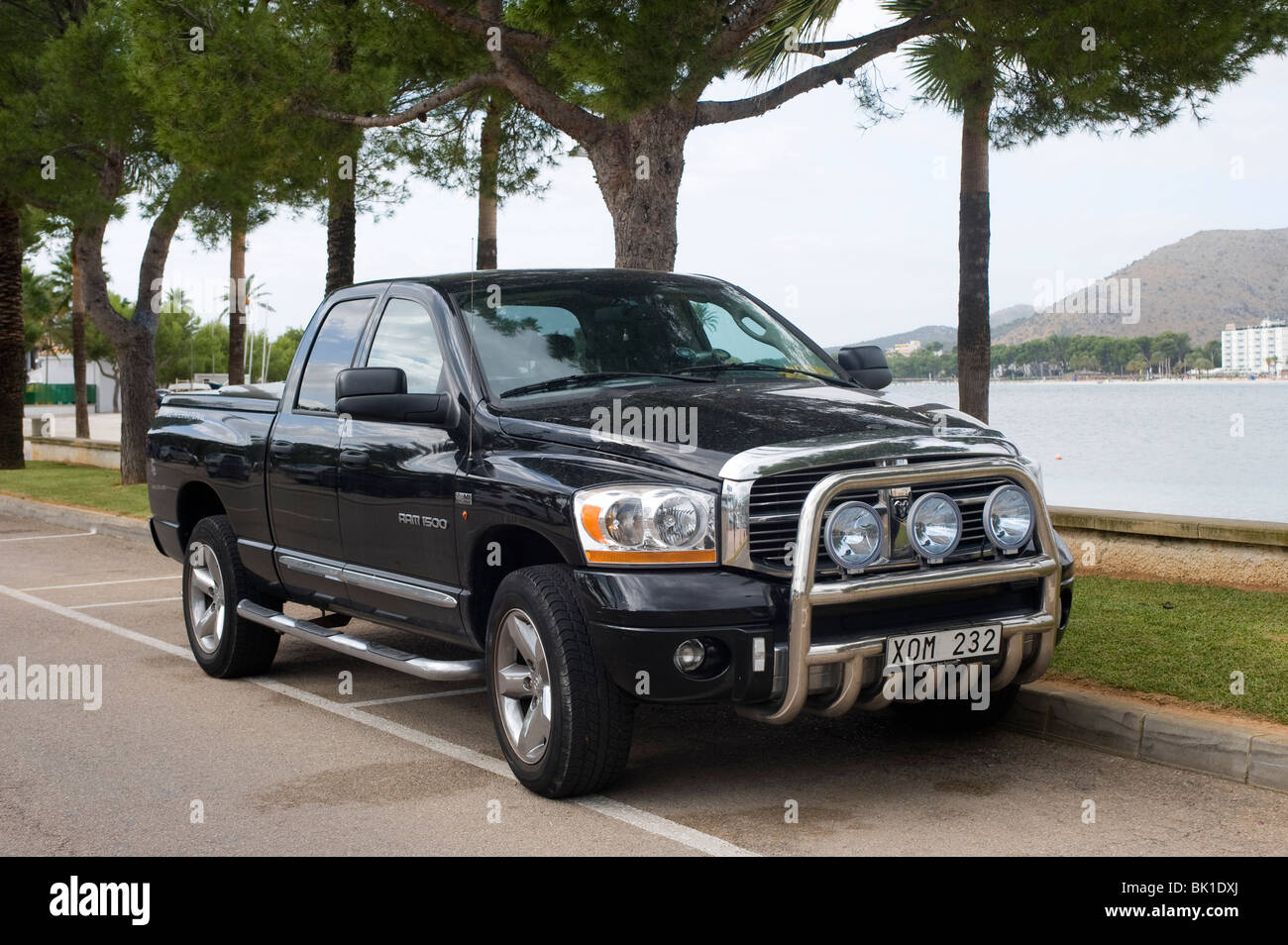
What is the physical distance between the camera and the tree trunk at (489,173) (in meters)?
16.4

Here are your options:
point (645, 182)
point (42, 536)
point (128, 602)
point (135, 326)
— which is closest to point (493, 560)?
point (128, 602)

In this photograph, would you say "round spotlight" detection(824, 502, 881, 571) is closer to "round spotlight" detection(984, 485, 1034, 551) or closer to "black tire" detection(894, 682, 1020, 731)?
"round spotlight" detection(984, 485, 1034, 551)

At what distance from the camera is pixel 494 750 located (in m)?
6.34

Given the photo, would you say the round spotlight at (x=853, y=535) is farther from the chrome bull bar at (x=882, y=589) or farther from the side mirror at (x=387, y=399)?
the side mirror at (x=387, y=399)

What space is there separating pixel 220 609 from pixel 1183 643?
17.2 ft

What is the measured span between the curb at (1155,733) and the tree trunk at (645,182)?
252 inches

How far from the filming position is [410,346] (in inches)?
261

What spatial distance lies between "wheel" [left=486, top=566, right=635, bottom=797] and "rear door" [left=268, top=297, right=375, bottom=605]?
156cm

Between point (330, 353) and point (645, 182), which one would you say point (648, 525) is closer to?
point (330, 353)

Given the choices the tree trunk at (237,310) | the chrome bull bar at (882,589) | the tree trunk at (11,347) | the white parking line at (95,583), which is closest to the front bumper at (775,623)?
the chrome bull bar at (882,589)

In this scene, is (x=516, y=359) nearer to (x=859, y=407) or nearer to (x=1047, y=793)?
(x=859, y=407)

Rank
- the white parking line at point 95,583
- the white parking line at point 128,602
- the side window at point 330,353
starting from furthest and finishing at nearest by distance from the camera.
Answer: the white parking line at point 95,583
the white parking line at point 128,602
the side window at point 330,353

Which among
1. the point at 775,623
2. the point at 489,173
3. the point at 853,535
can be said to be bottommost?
the point at 775,623

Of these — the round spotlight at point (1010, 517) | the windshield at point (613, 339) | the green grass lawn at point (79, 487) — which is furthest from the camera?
the green grass lawn at point (79, 487)
